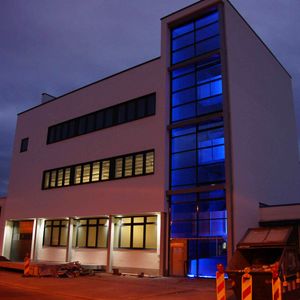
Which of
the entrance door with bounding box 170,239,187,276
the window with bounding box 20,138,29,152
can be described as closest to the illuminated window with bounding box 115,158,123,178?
the entrance door with bounding box 170,239,187,276

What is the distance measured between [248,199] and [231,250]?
327cm

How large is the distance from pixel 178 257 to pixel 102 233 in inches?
253

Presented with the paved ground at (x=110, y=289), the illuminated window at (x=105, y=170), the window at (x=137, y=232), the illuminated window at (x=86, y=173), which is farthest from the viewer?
the illuminated window at (x=86, y=173)

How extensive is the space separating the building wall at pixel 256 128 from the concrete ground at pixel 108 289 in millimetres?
3794

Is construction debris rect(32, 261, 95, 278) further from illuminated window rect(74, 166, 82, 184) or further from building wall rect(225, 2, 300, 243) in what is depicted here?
building wall rect(225, 2, 300, 243)

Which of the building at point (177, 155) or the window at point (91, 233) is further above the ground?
the building at point (177, 155)

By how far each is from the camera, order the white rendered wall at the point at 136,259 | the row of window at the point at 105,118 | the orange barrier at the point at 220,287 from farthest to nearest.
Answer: the row of window at the point at 105,118, the white rendered wall at the point at 136,259, the orange barrier at the point at 220,287

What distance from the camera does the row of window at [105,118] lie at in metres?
24.2

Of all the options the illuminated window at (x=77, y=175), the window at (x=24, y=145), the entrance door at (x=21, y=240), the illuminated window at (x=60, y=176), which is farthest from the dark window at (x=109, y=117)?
the entrance door at (x=21, y=240)

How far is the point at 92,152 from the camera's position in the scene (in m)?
26.7

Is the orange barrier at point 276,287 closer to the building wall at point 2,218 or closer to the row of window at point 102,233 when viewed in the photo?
the row of window at point 102,233

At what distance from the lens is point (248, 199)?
20875mm

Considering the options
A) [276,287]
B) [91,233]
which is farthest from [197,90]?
[276,287]

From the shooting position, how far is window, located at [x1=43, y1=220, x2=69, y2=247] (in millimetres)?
28219
